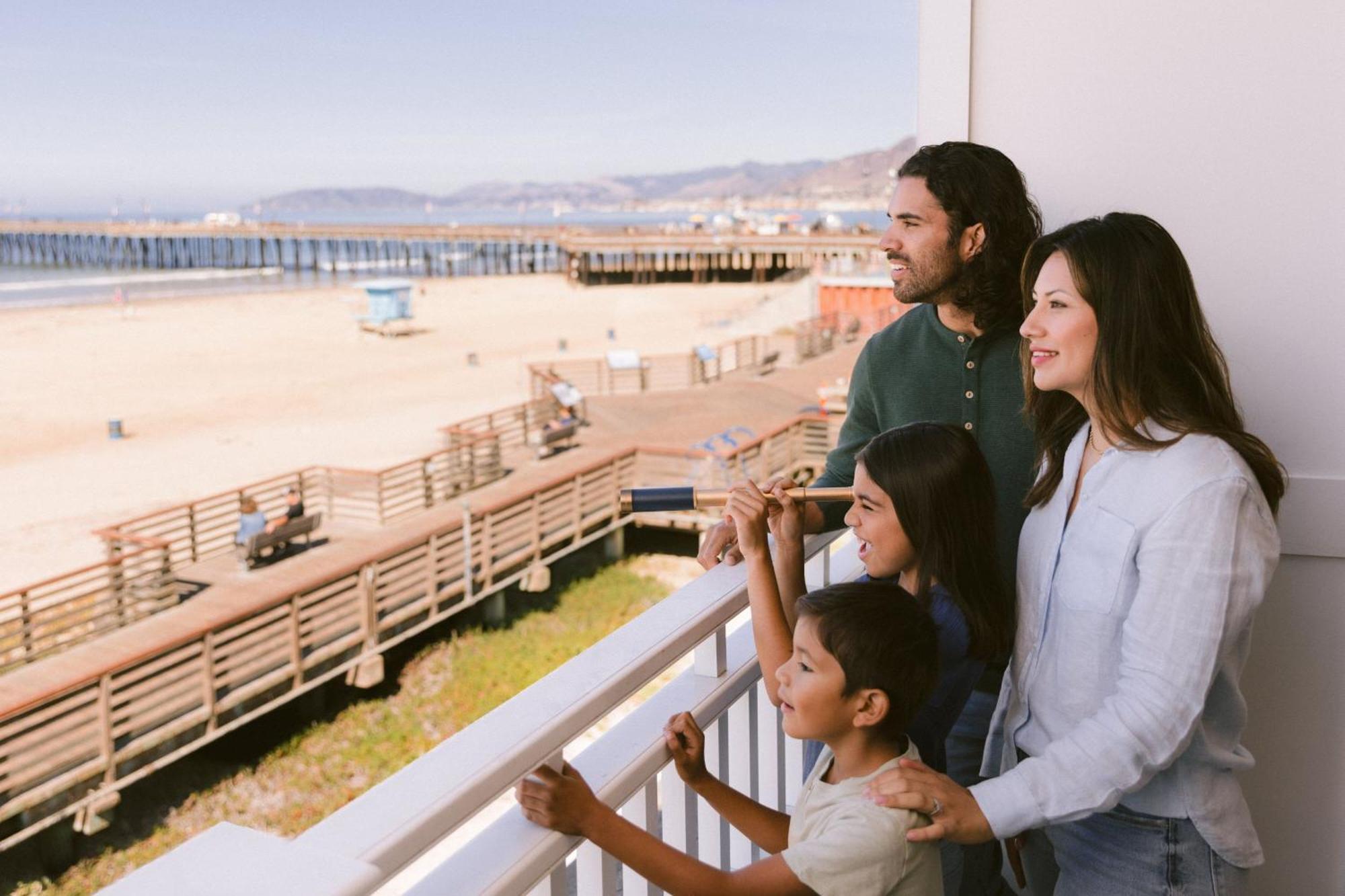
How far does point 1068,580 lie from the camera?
1271 millimetres

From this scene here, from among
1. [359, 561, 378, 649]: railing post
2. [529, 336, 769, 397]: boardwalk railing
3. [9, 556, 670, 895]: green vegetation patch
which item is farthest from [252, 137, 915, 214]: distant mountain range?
[359, 561, 378, 649]: railing post

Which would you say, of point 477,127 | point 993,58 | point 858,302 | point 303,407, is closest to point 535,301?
point 858,302

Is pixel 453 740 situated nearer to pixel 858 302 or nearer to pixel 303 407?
pixel 303 407

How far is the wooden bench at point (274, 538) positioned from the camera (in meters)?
11.6

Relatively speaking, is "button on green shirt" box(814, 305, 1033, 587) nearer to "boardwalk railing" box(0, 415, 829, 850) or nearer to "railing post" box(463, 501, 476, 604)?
"boardwalk railing" box(0, 415, 829, 850)

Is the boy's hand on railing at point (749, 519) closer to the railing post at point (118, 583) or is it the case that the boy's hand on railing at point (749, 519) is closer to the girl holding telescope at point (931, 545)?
the girl holding telescope at point (931, 545)

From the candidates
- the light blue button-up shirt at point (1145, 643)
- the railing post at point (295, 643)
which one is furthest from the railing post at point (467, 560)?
the light blue button-up shirt at point (1145, 643)

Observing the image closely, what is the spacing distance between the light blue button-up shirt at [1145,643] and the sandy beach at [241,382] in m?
16.6

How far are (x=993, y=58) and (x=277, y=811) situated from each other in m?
8.85

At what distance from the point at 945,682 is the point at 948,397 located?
0.61m

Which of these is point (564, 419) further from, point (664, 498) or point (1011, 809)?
point (1011, 809)

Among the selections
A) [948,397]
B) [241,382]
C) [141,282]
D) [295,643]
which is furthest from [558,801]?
[141,282]

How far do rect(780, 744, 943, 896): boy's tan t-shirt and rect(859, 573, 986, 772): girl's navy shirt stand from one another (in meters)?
0.18

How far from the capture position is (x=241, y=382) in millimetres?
25922
